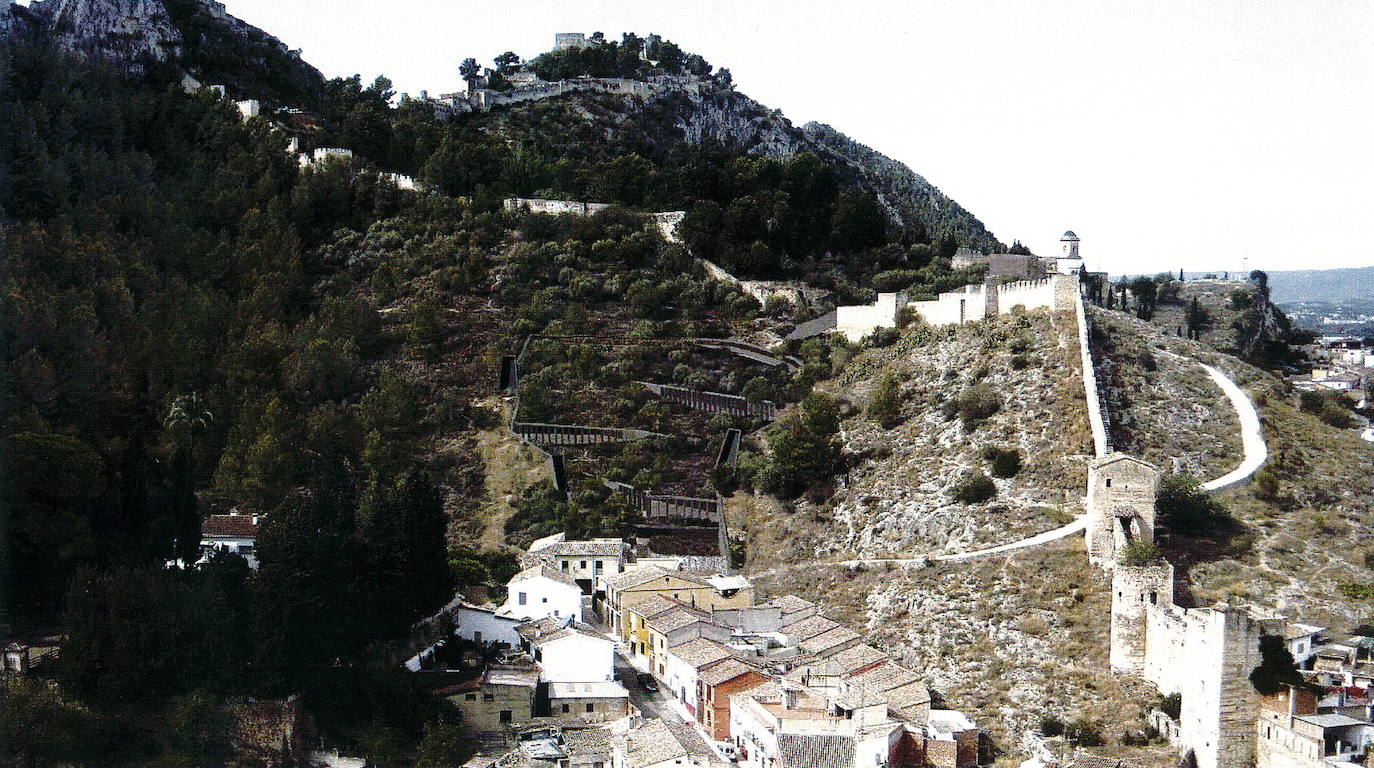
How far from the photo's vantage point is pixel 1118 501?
98.6 feet

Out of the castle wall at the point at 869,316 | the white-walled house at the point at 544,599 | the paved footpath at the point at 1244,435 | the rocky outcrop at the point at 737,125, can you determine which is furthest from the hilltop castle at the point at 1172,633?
the rocky outcrop at the point at 737,125

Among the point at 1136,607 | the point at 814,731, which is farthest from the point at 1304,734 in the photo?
the point at 814,731

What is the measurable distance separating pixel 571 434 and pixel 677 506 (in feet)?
12.7

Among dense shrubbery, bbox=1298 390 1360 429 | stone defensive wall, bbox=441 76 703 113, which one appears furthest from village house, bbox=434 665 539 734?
stone defensive wall, bbox=441 76 703 113

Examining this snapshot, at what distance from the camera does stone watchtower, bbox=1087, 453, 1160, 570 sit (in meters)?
29.9

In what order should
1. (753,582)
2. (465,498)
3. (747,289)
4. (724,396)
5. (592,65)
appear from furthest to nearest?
(592,65) < (747,289) < (724,396) < (465,498) < (753,582)

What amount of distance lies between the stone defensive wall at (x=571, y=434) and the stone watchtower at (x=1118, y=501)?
14.1m

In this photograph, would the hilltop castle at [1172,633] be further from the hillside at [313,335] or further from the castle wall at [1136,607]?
the hillside at [313,335]

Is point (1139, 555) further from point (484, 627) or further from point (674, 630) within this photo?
point (484, 627)

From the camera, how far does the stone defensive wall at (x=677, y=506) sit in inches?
1535

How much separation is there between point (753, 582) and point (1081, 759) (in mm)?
10993

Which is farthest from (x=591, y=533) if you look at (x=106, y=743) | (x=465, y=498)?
(x=106, y=743)

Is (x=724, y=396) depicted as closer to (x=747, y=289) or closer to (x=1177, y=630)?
(x=747, y=289)

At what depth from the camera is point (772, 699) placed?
2716cm
